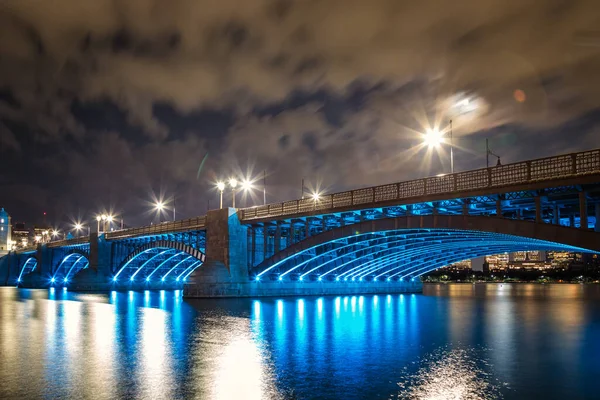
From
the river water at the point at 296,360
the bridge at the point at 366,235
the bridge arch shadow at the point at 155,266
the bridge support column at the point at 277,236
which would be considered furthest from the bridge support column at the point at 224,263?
the bridge arch shadow at the point at 155,266

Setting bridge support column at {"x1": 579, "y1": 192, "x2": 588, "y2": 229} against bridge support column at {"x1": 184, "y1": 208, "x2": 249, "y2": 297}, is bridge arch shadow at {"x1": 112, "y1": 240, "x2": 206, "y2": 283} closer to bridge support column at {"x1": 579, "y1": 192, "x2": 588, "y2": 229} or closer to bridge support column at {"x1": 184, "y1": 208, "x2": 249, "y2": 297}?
bridge support column at {"x1": 184, "y1": 208, "x2": 249, "y2": 297}

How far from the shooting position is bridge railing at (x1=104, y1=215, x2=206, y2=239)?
69688 mm

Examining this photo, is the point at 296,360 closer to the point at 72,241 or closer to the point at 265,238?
the point at 265,238

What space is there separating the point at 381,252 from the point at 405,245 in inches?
201

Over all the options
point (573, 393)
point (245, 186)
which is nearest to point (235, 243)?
point (245, 186)

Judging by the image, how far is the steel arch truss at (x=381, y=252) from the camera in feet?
178

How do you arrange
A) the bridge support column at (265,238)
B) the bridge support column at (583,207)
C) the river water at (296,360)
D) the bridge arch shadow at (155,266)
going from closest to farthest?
the river water at (296,360), the bridge support column at (583,207), the bridge support column at (265,238), the bridge arch shadow at (155,266)

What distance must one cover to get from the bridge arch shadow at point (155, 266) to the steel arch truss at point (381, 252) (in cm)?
3319

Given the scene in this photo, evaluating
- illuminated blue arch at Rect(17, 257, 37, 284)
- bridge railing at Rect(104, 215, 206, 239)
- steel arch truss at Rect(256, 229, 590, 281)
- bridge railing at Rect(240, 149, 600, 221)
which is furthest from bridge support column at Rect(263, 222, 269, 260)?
illuminated blue arch at Rect(17, 257, 37, 284)

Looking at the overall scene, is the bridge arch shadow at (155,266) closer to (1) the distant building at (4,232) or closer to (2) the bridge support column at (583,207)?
(2) the bridge support column at (583,207)

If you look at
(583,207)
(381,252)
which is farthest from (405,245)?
(583,207)

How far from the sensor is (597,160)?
1208 inches

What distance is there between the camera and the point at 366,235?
53.6 m

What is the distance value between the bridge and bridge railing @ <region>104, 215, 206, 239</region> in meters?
0.19
